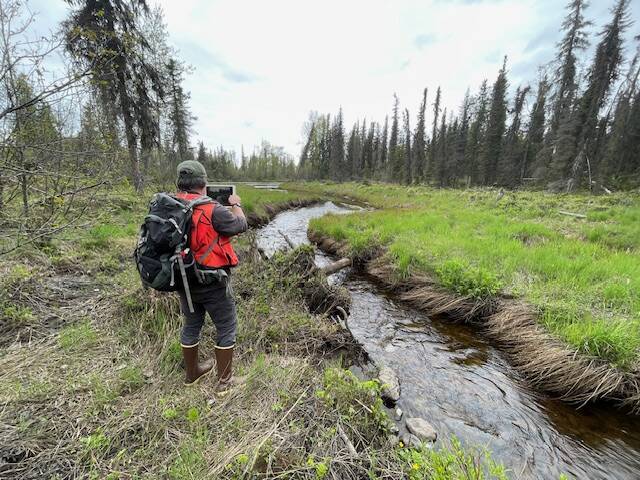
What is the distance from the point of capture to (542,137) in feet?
131

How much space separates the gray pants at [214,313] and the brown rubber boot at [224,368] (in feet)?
0.23

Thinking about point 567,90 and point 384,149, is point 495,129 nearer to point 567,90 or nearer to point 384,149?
point 567,90

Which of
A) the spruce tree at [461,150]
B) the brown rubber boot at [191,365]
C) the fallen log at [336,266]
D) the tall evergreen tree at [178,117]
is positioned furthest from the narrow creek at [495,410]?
the spruce tree at [461,150]

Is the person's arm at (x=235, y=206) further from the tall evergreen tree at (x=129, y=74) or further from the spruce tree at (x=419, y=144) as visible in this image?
the spruce tree at (x=419, y=144)

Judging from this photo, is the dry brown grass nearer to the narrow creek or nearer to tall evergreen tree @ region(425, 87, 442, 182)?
the narrow creek

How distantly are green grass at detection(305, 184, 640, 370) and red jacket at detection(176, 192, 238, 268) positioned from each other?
531 centimetres

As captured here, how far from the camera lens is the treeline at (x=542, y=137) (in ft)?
76.0

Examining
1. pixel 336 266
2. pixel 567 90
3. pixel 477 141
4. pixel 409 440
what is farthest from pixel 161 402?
pixel 477 141

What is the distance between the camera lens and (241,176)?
248 ft

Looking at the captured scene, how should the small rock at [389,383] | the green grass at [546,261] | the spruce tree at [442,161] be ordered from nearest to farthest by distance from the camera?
the small rock at [389,383]
the green grass at [546,261]
the spruce tree at [442,161]

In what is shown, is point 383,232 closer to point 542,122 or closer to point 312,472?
point 312,472

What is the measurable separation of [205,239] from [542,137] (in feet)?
173

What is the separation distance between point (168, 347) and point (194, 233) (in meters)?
1.74

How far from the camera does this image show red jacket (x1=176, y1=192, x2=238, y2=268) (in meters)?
2.54
